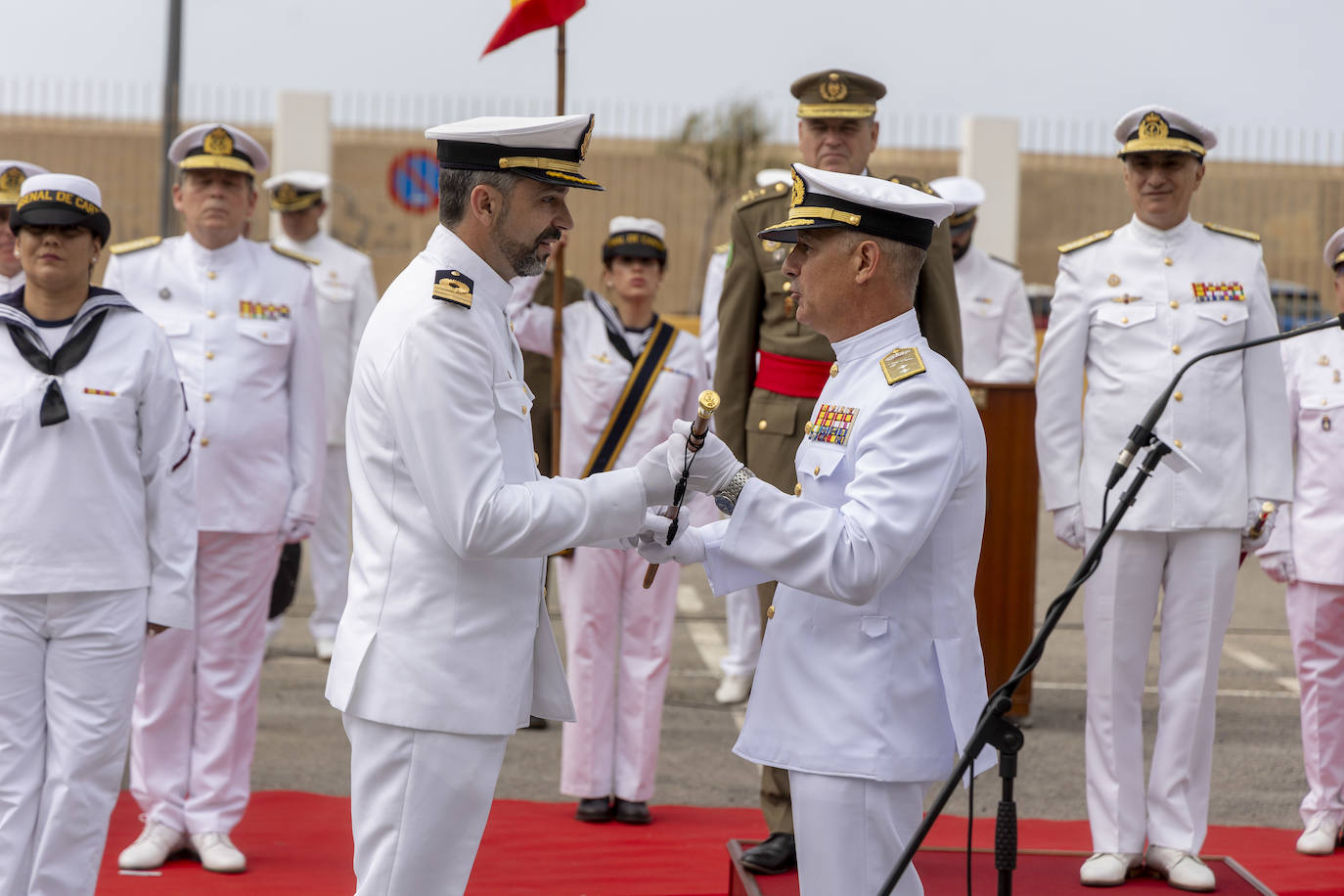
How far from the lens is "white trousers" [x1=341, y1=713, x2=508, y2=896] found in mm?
2926

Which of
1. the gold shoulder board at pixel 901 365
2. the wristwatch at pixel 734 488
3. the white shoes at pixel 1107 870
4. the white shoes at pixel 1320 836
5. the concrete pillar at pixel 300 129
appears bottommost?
the white shoes at pixel 1320 836

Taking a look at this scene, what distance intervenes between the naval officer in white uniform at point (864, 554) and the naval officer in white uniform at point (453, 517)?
0.93 feet

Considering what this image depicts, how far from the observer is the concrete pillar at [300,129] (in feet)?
57.8

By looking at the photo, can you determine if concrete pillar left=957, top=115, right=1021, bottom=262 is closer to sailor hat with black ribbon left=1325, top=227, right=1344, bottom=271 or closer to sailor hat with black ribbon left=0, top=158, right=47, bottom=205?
sailor hat with black ribbon left=1325, top=227, right=1344, bottom=271

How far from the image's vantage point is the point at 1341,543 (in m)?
5.68

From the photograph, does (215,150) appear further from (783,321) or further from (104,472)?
(783,321)

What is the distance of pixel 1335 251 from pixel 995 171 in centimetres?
1352

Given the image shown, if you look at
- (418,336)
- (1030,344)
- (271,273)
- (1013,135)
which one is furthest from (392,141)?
(418,336)

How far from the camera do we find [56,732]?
419 centimetres

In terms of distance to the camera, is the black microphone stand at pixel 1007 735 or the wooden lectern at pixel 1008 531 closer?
the black microphone stand at pixel 1007 735

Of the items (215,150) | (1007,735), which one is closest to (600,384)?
(215,150)

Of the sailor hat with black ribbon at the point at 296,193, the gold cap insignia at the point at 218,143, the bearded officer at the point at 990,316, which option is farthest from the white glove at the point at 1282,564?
the sailor hat with black ribbon at the point at 296,193

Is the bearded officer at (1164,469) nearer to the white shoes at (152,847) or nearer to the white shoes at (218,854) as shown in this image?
the white shoes at (218,854)

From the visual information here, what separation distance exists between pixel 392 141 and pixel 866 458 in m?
16.6
